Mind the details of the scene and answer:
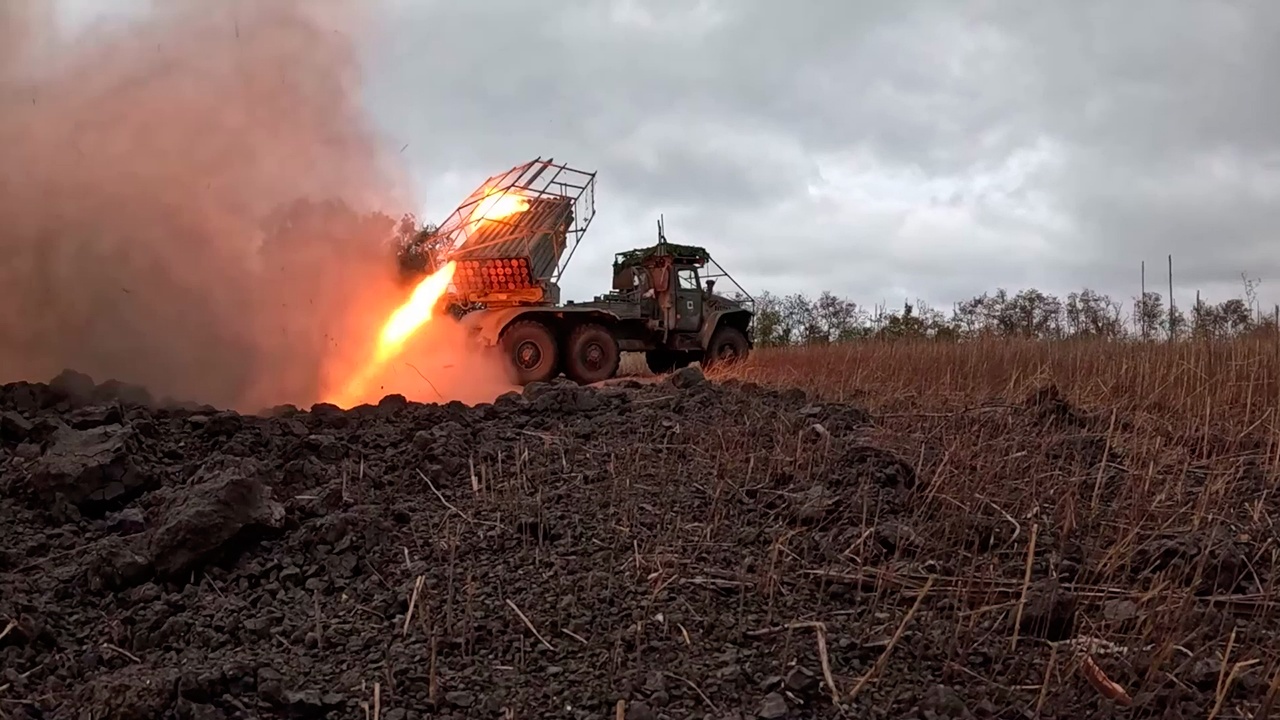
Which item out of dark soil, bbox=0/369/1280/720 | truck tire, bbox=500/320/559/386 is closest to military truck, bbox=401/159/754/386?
truck tire, bbox=500/320/559/386

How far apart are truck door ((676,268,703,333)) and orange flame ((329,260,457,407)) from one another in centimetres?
372

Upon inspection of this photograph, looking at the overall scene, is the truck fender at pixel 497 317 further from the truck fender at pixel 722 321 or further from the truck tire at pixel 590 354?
the truck fender at pixel 722 321

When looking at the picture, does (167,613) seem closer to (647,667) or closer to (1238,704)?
(647,667)

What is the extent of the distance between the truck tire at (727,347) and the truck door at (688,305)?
0.40 m

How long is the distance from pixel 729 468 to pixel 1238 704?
208cm

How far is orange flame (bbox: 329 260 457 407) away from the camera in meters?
7.70

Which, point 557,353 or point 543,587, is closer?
point 543,587

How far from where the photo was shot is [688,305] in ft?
43.9

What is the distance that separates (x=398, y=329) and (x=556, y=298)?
412 cm

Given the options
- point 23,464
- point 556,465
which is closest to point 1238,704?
point 556,465

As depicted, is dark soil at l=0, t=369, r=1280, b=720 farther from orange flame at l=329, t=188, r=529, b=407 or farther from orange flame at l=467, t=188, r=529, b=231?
orange flame at l=467, t=188, r=529, b=231

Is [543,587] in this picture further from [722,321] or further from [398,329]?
[722,321]

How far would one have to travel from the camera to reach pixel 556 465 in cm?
416

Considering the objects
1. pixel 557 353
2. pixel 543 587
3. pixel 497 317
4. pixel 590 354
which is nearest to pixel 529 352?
pixel 557 353
